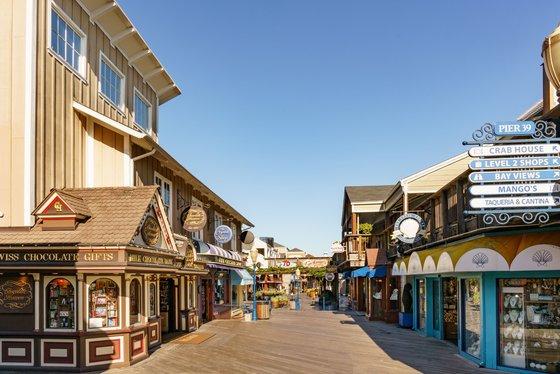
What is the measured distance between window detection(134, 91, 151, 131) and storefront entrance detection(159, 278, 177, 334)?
6.66 metres

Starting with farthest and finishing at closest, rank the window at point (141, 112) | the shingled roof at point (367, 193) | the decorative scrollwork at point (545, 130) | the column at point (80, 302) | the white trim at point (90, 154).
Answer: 1. the shingled roof at point (367, 193)
2. the window at point (141, 112)
3. the white trim at point (90, 154)
4. the column at point (80, 302)
5. the decorative scrollwork at point (545, 130)

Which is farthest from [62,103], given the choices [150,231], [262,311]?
[262,311]

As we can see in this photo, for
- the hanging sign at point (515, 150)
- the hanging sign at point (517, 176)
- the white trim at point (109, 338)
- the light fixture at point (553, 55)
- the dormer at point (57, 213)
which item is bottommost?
the white trim at point (109, 338)

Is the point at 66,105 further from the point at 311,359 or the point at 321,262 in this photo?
the point at 321,262

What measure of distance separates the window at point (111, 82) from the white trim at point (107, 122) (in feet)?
7.29

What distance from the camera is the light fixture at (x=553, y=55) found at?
6426 mm

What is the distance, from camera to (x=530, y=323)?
12.0 meters

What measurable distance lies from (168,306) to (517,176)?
1582 centimetres

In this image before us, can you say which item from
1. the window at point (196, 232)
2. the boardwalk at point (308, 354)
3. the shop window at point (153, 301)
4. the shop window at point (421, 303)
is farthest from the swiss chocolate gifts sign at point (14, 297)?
the shop window at point (421, 303)

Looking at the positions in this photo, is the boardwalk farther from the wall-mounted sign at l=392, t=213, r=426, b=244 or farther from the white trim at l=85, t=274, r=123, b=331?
the wall-mounted sign at l=392, t=213, r=426, b=244

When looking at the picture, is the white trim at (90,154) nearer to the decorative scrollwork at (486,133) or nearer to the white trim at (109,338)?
the white trim at (109,338)

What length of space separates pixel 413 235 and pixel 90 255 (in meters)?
11.7

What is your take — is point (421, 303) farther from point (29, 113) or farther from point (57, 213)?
point (29, 113)

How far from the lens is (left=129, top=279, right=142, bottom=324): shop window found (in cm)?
1477
